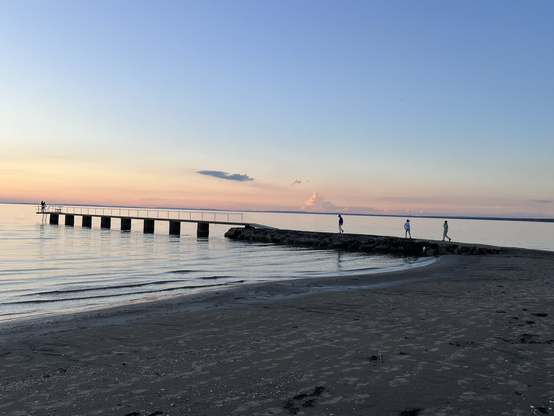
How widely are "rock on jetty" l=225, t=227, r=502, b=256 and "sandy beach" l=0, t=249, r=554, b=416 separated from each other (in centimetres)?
2102

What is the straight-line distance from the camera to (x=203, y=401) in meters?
4.75

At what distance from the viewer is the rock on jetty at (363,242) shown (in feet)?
→ 104

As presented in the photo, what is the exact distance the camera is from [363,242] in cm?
3997

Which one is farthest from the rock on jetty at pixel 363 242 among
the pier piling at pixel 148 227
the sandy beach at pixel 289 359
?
the sandy beach at pixel 289 359

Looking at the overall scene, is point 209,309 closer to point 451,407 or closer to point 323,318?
point 323,318

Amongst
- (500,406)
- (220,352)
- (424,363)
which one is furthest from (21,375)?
(500,406)

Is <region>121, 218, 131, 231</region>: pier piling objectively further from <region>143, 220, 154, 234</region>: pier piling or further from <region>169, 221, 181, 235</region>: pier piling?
<region>169, 221, 181, 235</region>: pier piling

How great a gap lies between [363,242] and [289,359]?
34.7 m

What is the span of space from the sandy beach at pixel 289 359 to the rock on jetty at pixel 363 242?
21.0 metres

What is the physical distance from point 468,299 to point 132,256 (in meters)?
22.6

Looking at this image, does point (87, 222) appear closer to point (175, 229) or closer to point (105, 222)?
point (105, 222)

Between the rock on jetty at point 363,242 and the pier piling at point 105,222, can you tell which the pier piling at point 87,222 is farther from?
the rock on jetty at point 363,242

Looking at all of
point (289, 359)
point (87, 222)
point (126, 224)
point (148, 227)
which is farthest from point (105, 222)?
point (289, 359)

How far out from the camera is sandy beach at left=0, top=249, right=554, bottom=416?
186 inches
